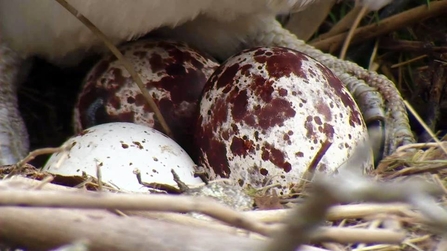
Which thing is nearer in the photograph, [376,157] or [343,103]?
[343,103]

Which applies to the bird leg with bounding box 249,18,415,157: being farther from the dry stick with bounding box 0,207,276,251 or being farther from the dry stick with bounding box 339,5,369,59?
the dry stick with bounding box 0,207,276,251

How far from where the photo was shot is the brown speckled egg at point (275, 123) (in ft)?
2.81

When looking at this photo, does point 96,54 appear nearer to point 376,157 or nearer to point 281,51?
point 281,51

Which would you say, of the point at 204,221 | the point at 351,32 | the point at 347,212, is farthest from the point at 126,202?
the point at 351,32

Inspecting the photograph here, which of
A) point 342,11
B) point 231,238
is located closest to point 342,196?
point 231,238

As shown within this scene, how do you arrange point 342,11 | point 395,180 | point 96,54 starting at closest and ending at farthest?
point 395,180, point 96,54, point 342,11

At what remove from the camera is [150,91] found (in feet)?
3.26

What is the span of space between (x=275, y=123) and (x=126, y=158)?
7.6 inches

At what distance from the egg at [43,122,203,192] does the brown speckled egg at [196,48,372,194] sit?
5cm

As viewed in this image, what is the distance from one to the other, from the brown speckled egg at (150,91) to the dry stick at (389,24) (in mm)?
421

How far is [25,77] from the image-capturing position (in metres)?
→ 1.25

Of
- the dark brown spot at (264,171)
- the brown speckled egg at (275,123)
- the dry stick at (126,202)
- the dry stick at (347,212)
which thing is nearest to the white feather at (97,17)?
the brown speckled egg at (275,123)

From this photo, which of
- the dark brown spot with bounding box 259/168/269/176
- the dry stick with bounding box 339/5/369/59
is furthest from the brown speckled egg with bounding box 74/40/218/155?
the dry stick with bounding box 339/5/369/59

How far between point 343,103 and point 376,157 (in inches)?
6.5
